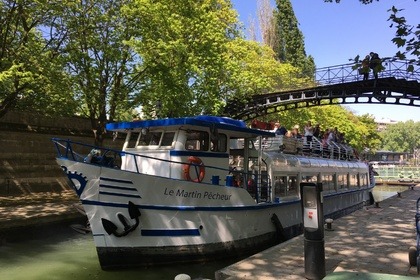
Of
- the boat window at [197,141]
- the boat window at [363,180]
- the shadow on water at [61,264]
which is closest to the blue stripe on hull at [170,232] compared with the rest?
the shadow on water at [61,264]

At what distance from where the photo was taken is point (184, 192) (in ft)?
30.8

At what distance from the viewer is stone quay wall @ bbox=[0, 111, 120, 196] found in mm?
18828

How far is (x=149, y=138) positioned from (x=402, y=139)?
127 m

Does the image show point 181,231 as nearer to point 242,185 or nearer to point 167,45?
point 242,185

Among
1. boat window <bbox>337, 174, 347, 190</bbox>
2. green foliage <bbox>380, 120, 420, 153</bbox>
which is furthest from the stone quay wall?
green foliage <bbox>380, 120, 420, 153</bbox>

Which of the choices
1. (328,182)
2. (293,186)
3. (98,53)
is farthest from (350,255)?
(98,53)

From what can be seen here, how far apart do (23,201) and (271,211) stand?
36.8 ft

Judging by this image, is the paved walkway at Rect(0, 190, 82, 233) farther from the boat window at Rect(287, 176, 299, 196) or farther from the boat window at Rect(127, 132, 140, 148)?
the boat window at Rect(287, 176, 299, 196)

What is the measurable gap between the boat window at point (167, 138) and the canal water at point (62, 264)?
311cm

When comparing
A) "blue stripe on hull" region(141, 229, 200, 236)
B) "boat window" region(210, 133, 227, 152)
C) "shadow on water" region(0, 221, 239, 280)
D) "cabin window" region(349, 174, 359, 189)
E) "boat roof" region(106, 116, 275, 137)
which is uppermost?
"boat roof" region(106, 116, 275, 137)

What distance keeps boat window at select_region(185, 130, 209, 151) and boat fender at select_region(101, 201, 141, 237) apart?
90.6 inches

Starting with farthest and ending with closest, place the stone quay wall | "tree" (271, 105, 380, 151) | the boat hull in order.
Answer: "tree" (271, 105, 380, 151) → the stone quay wall → the boat hull

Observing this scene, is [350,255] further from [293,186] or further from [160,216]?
[293,186]

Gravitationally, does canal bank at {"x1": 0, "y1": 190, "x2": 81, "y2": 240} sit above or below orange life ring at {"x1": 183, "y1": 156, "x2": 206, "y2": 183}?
below
